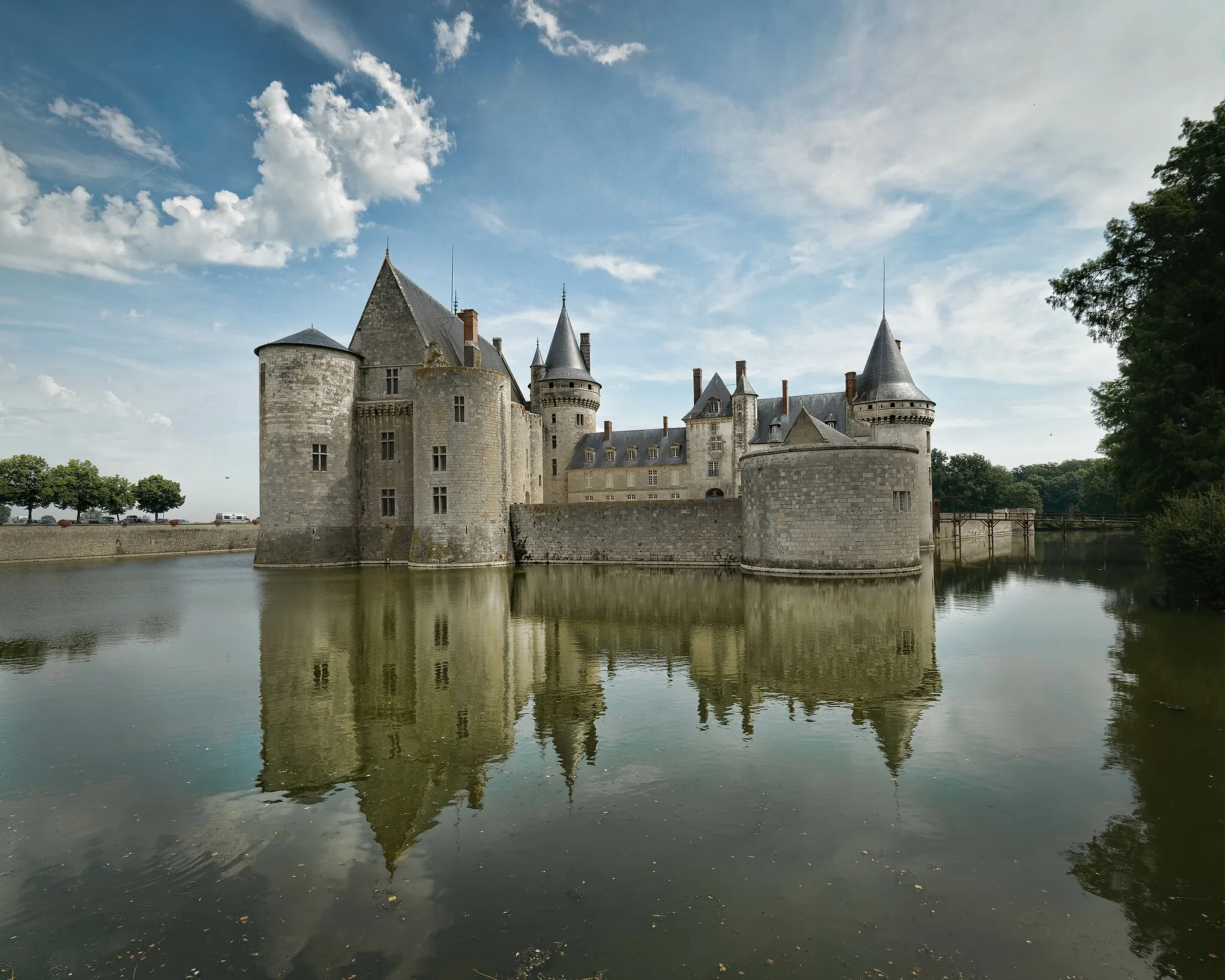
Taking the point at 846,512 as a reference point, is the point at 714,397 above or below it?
above

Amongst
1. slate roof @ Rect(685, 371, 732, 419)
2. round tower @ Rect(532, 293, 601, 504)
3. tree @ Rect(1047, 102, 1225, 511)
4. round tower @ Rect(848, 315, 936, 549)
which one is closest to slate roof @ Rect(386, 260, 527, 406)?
round tower @ Rect(532, 293, 601, 504)

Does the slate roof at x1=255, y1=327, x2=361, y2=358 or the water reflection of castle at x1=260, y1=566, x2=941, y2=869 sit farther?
the slate roof at x1=255, y1=327, x2=361, y2=358

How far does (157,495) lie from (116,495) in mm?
4949

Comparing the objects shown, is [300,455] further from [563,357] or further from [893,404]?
[893,404]

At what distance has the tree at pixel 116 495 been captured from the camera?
4844cm

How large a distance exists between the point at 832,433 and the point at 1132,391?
9226 millimetres

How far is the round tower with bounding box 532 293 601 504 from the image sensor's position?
42.6 metres

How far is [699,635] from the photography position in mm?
12164

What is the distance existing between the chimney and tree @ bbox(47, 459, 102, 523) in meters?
35.9

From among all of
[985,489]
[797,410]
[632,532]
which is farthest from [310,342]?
[985,489]

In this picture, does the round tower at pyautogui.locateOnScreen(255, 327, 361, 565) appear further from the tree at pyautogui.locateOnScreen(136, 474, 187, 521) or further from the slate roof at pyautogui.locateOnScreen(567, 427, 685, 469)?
the tree at pyautogui.locateOnScreen(136, 474, 187, 521)

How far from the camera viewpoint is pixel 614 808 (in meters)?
5.17

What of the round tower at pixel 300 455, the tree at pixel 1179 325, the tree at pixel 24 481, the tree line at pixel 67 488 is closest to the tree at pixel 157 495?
the tree line at pixel 67 488

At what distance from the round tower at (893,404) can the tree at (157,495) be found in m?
55.7
